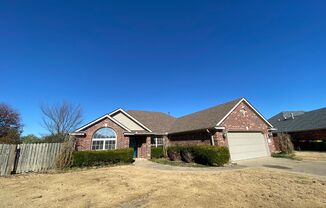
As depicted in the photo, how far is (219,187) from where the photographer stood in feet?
23.1

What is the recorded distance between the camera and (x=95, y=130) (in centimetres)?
1691

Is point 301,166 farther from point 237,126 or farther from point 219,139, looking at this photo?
point 237,126

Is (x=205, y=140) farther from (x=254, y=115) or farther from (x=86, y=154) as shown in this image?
(x=86, y=154)

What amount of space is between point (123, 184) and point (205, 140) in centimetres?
1054

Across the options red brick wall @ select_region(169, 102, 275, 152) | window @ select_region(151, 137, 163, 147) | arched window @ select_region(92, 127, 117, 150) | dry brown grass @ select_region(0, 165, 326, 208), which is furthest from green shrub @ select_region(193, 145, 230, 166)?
arched window @ select_region(92, 127, 117, 150)

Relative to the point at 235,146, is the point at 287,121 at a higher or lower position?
higher

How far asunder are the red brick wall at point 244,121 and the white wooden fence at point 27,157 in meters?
14.5

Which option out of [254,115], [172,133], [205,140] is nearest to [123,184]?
[205,140]

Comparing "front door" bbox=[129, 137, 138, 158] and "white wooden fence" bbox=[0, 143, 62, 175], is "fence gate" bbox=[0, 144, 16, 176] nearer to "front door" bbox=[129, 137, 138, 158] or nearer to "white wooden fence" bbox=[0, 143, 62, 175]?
"white wooden fence" bbox=[0, 143, 62, 175]

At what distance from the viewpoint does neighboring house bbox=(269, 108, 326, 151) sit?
22647mm

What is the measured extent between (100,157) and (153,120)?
12.4 metres

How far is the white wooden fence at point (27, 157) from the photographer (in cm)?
1143

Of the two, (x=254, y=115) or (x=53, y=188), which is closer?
(x=53, y=188)

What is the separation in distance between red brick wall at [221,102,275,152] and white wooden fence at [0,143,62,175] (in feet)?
47.5
